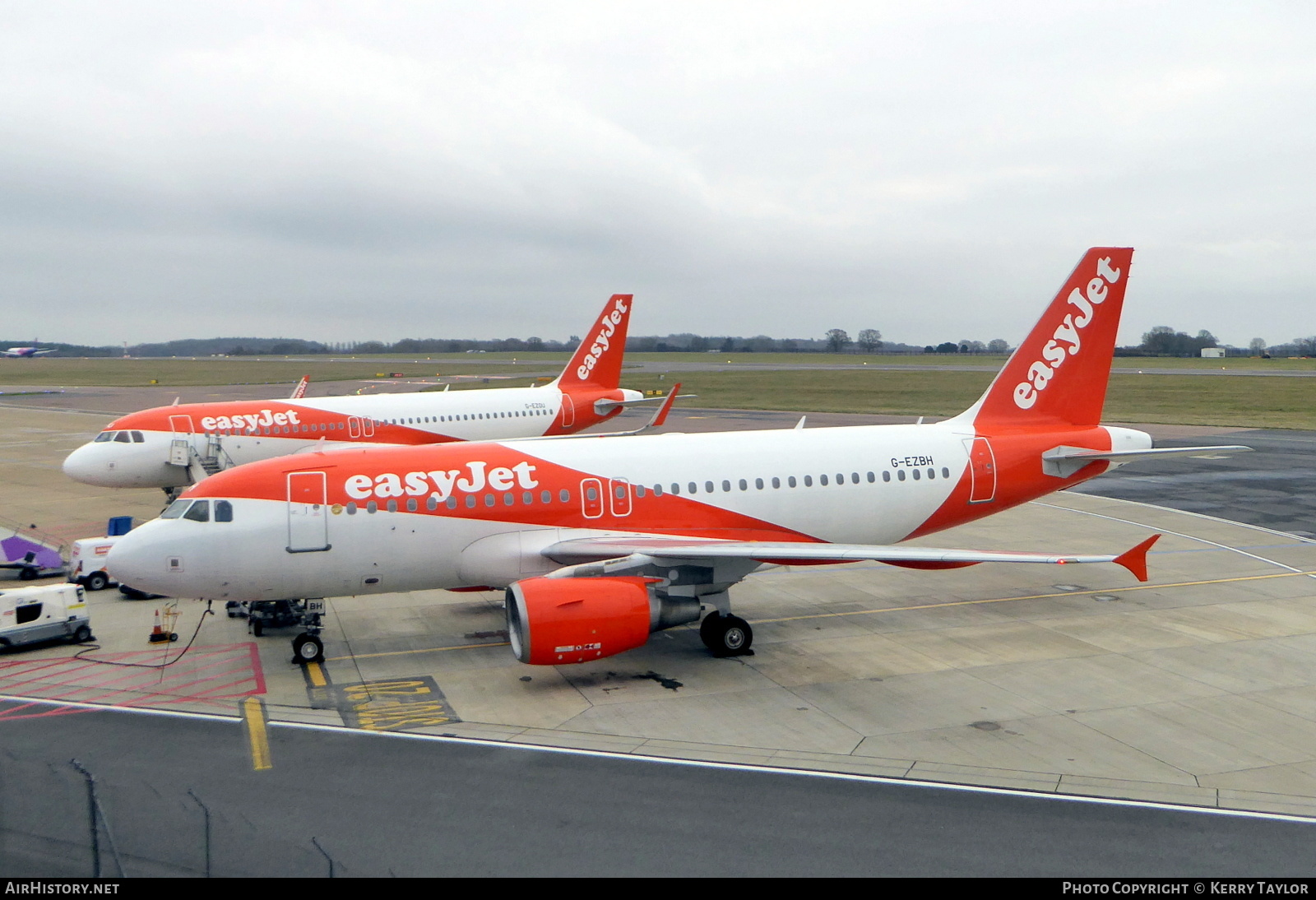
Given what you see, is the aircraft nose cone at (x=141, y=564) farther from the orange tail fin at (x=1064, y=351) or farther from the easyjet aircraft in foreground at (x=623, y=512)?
the orange tail fin at (x=1064, y=351)

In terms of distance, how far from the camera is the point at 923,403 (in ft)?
267

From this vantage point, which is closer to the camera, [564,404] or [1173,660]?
[1173,660]

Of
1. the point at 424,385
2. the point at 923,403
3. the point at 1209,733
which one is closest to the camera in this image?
the point at 1209,733

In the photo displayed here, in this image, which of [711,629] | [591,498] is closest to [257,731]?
[591,498]

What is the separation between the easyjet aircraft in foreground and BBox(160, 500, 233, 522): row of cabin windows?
0.04 m

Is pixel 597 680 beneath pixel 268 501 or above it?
beneath

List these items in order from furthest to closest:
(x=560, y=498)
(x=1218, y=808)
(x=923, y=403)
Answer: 1. (x=923, y=403)
2. (x=560, y=498)
3. (x=1218, y=808)

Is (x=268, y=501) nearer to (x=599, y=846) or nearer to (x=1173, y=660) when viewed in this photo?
(x=599, y=846)

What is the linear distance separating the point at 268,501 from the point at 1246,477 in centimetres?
4177

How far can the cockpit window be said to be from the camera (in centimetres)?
1872

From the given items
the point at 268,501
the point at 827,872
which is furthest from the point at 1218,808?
the point at 268,501

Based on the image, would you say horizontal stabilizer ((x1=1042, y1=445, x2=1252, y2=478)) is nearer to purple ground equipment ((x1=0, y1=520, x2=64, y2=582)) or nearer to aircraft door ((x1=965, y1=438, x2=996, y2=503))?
aircraft door ((x1=965, y1=438, x2=996, y2=503))

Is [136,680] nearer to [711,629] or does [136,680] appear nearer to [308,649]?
[308,649]

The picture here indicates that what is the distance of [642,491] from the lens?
2077cm
